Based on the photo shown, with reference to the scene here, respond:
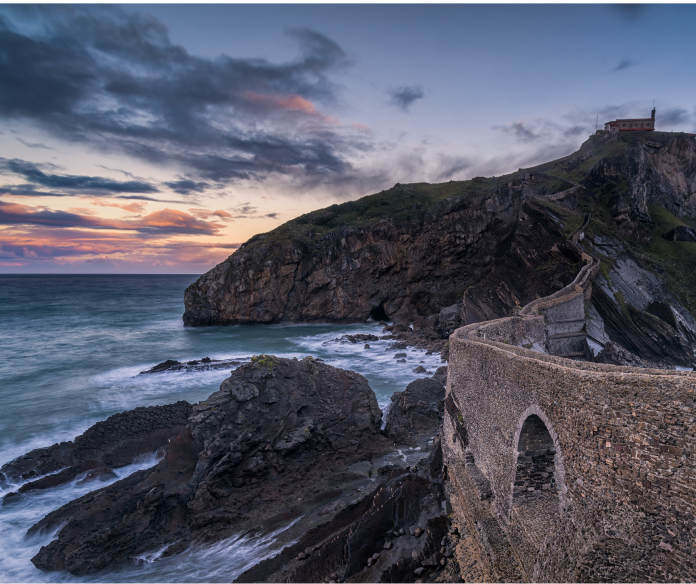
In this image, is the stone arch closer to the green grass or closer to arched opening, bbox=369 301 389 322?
the green grass

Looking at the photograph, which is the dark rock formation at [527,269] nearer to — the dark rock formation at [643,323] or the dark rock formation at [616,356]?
the dark rock formation at [643,323]

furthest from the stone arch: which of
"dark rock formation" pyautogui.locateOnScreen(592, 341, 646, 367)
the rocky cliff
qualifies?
the rocky cliff

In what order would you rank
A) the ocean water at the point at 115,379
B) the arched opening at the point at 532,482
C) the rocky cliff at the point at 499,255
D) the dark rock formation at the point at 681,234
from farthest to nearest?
the dark rock formation at the point at 681,234 < the rocky cliff at the point at 499,255 < the ocean water at the point at 115,379 < the arched opening at the point at 532,482

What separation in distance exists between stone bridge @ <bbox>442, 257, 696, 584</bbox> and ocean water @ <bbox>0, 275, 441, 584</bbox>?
6521 millimetres

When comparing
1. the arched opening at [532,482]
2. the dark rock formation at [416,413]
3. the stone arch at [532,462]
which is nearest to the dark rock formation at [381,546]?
the arched opening at [532,482]

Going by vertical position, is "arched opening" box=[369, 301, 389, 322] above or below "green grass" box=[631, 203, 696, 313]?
below

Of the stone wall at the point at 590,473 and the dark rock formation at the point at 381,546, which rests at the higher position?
the stone wall at the point at 590,473

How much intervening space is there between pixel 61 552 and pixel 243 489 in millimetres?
5437

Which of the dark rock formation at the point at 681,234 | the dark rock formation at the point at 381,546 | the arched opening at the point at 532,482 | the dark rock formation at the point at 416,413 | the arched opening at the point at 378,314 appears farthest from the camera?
the arched opening at the point at 378,314

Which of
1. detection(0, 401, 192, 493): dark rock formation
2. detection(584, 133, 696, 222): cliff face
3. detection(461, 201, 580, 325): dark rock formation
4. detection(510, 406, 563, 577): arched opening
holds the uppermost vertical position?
detection(584, 133, 696, 222): cliff face

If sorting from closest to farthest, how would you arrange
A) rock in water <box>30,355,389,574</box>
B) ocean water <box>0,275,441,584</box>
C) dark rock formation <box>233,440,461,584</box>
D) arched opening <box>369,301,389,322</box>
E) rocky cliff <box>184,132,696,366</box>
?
dark rock formation <box>233,440,461,584</box> → ocean water <box>0,275,441,584</box> → rock in water <box>30,355,389,574</box> → rocky cliff <box>184,132,696,366</box> → arched opening <box>369,301,389,322</box>

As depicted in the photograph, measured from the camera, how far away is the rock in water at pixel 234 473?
37.2ft

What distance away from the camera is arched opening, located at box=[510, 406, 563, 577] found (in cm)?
718

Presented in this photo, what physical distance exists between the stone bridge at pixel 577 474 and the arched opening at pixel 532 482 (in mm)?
21
